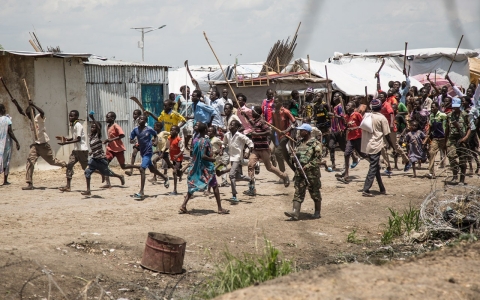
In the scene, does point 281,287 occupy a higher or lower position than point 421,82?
lower

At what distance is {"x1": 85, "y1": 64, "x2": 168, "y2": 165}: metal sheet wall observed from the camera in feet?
51.5

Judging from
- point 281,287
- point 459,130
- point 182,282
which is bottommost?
point 182,282

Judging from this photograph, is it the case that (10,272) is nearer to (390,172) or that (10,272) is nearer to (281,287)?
(281,287)

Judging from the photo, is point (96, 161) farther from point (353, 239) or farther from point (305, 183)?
point (353, 239)

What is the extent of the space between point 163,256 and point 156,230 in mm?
1686

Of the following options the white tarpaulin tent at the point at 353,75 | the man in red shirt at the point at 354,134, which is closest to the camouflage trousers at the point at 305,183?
the man in red shirt at the point at 354,134

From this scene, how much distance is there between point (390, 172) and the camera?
547 inches

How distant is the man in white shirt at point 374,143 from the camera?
1137cm

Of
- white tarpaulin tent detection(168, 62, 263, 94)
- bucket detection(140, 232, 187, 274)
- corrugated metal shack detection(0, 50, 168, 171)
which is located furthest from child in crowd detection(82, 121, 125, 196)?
white tarpaulin tent detection(168, 62, 263, 94)

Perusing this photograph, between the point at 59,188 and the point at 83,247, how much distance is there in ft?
14.9

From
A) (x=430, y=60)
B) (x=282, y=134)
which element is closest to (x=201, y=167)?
(x=282, y=134)

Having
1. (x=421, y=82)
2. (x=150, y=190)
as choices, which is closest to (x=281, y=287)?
(x=150, y=190)

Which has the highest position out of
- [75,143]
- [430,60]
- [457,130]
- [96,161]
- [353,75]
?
[430,60]

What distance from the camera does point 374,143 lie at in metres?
11.4
